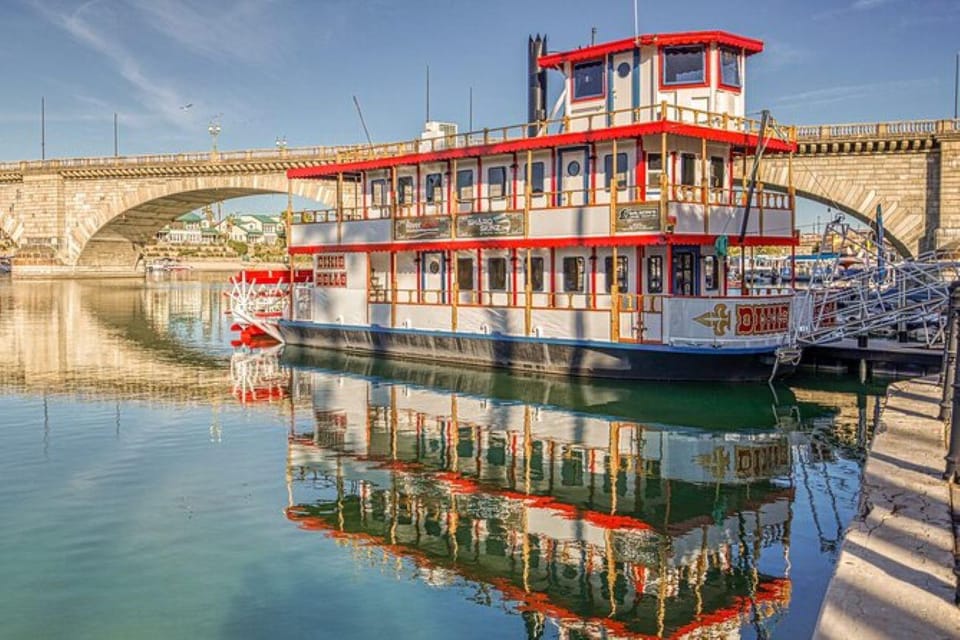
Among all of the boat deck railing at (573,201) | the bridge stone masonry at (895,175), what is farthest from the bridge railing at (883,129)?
the boat deck railing at (573,201)

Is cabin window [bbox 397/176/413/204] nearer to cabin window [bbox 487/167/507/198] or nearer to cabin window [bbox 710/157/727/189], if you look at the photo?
cabin window [bbox 487/167/507/198]

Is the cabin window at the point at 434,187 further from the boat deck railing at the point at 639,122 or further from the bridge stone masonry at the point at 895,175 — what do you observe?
the bridge stone masonry at the point at 895,175

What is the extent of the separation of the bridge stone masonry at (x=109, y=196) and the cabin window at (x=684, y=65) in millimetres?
44141

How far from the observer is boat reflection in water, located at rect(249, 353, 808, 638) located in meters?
9.58

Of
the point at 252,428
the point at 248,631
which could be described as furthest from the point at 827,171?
the point at 248,631

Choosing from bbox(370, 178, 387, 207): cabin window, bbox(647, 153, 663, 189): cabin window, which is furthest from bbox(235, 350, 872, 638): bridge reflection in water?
bbox(370, 178, 387, 207): cabin window

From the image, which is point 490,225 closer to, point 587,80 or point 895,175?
point 587,80

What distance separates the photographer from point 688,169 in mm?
23453

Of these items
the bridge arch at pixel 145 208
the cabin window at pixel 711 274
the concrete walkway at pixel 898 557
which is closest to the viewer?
the concrete walkway at pixel 898 557

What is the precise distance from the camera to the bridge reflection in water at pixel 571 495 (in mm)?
9625

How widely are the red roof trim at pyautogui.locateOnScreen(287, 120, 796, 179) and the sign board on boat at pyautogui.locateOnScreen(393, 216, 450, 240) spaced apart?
69.5 inches

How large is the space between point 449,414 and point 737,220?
9103 mm

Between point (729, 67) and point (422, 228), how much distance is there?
9.71 meters

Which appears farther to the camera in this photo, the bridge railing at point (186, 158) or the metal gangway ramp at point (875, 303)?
the bridge railing at point (186, 158)
